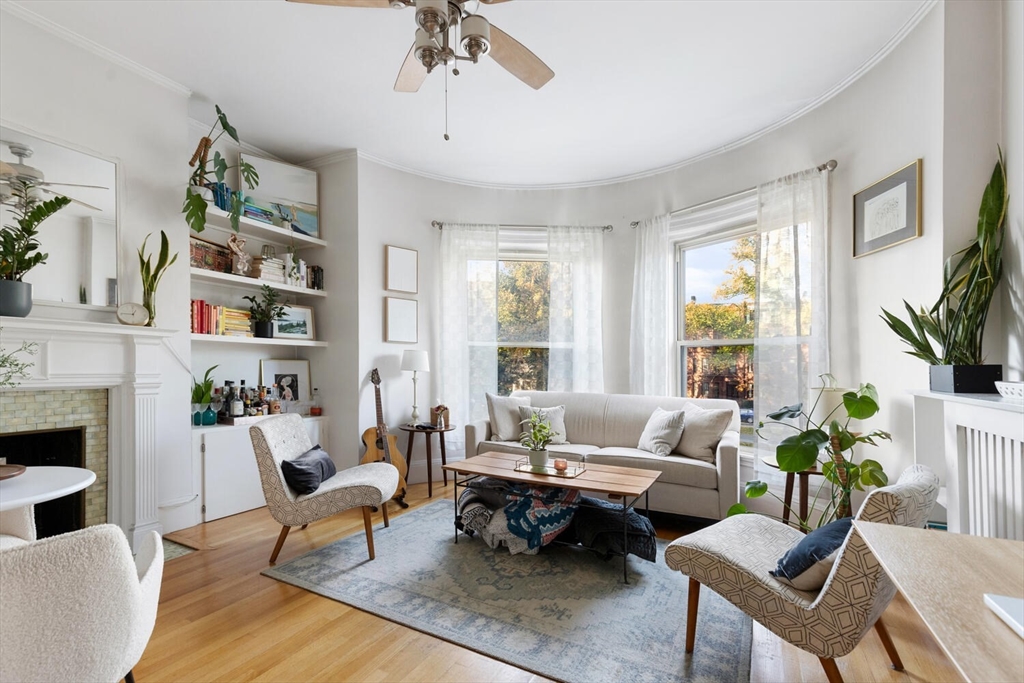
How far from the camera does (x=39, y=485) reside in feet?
5.32

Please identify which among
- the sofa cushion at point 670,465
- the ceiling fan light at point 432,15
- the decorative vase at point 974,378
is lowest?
the sofa cushion at point 670,465

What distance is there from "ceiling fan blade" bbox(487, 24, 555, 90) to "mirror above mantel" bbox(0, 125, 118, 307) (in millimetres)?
2346

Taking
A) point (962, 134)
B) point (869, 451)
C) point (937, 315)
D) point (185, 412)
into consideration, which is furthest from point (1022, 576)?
point (185, 412)

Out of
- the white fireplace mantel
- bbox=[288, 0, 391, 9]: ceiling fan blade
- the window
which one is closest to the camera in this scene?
bbox=[288, 0, 391, 9]: ceiling fan blade

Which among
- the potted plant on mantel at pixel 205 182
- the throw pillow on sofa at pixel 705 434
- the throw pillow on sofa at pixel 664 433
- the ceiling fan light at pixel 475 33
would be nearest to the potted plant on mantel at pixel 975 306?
the throw pillow on sofa at pixel 705 434

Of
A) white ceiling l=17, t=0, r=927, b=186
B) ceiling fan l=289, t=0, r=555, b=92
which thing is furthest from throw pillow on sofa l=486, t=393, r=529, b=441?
ceiling fan l=289, t=0, r=555, b=92

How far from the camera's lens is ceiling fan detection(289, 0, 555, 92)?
1636 mm

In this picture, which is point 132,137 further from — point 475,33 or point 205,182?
point 475,33

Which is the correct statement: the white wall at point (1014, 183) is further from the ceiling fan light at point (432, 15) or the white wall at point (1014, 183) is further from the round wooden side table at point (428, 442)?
the round wooden side table at point (428, 442)

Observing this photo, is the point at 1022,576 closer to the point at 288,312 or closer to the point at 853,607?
the point at 853,607

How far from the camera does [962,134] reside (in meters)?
2.20

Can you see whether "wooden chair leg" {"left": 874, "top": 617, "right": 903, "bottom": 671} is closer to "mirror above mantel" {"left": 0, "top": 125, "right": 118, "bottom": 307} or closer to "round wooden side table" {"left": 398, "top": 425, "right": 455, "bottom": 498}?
"round wooden side table" {"left": 398, "top": 425, "right": 455, "bottom": 498}

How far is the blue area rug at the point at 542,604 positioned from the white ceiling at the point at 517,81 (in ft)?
9.27

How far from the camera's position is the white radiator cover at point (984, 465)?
1607 millimetres
